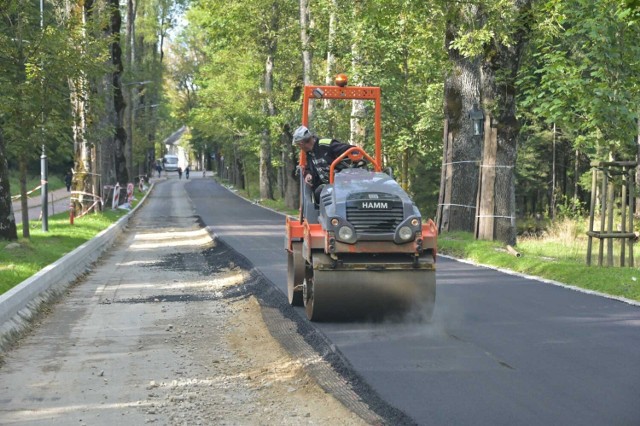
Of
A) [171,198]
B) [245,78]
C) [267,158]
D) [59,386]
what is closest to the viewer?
[59,386]

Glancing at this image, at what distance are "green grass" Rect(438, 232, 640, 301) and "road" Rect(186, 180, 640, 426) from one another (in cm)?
55

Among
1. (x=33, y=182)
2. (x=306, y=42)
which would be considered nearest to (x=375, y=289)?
(x=306, y=42)

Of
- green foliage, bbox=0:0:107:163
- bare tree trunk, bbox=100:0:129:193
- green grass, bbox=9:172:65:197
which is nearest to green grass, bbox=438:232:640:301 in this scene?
green foliage, bbox=0:0:107:163

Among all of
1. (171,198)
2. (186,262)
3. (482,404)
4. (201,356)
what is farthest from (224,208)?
(482,404)

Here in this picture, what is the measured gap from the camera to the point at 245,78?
170ft

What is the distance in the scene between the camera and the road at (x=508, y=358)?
21.9 feet

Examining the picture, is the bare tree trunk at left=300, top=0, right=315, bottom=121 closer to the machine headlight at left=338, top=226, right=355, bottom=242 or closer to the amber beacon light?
the amber beacon light

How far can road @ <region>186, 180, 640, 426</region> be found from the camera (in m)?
6.69

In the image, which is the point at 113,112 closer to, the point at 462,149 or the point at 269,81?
the point at 269,81

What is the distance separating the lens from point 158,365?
9422 mm

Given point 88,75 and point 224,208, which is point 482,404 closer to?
point 88,75

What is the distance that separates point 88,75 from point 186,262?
16.3 ft

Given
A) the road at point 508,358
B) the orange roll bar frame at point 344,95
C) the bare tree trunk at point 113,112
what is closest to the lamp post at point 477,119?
the road at point 508,358

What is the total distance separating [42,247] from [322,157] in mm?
10271
